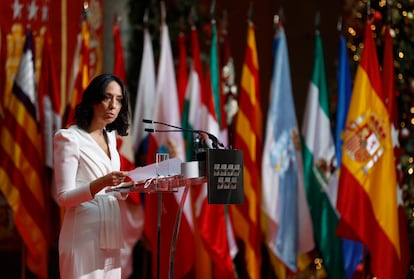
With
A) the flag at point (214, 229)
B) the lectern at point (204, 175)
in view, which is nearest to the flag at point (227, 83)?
the flag at point (214, 229)

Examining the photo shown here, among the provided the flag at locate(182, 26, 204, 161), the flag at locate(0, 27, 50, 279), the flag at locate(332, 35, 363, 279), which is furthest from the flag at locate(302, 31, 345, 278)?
the flag at locate(0, 27, 50, 279)

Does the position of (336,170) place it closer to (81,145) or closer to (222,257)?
(222,257)

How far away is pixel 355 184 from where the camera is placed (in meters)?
5.38

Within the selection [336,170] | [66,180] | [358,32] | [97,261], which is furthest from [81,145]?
[358,32]

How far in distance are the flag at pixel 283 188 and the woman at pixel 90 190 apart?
244 centimetres

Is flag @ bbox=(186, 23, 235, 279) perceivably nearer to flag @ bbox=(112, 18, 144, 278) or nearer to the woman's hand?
flag @ bbox=(112, 18, 144, 278)

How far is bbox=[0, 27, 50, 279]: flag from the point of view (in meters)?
5.56

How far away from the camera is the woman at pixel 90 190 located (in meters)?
3.43

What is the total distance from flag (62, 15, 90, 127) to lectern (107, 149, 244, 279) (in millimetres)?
2503

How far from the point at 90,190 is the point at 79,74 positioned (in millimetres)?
2636

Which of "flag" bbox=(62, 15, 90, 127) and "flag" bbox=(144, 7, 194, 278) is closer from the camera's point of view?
"flag" bbox=(144, 7, 194, 278)

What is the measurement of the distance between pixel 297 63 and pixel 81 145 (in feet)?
15.1

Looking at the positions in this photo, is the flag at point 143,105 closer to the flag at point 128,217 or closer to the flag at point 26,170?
the flag at point 128,217

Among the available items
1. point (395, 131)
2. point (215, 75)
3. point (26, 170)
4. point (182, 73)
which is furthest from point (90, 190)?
Result: point (182, 73)
